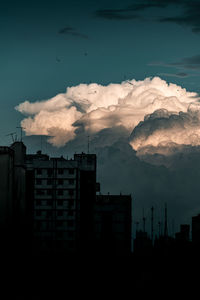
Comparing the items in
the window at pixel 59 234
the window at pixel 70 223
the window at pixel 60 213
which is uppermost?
the window at pixel 60 213

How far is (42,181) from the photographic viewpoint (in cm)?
13488

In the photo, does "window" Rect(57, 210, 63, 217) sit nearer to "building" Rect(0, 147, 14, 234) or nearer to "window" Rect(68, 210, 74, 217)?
"window" Rect(68, 210, 74, 217)

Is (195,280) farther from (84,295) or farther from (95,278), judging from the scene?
(84,295)

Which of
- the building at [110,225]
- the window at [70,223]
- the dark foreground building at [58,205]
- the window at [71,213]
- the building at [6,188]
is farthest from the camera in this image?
the building at [110,225]


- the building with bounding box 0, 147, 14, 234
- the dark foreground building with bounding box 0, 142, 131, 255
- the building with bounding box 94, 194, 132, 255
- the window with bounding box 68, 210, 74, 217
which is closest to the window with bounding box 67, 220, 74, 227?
the dark foreground building with bounding box 0, 142, 131, 255

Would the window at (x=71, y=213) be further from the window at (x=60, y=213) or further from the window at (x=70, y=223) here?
the window at (x=60, y=213)

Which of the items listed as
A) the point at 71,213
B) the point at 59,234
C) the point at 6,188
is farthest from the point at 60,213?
the point at 6,188

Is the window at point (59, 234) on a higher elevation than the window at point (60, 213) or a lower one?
lower

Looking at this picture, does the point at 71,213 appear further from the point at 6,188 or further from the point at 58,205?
the point at 6,188

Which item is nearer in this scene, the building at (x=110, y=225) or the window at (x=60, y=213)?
the window at (x=60, y=213)

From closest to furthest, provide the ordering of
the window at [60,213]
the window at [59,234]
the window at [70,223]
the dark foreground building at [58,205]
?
1. the window at [59,234]
2. the dark foreground building at [58,205]
3. the window at [70,223]
4. the window at [60,213]

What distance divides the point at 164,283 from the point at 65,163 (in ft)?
236

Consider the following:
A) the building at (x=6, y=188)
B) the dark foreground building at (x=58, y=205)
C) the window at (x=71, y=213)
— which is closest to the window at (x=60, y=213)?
the dark foreground building at (x=58, y=205)

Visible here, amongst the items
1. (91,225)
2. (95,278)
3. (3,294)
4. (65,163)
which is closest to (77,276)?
(95,278)
